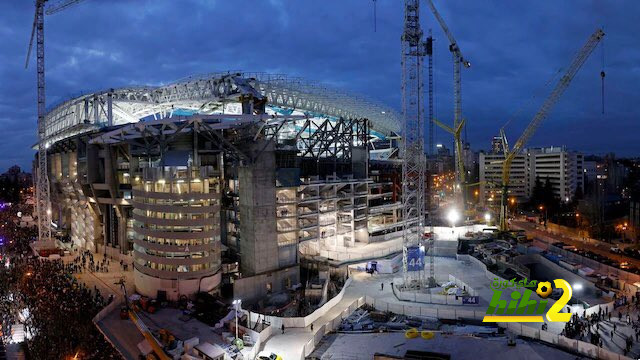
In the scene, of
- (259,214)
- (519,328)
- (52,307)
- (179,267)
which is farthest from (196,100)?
(519,328)

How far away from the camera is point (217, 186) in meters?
50.6

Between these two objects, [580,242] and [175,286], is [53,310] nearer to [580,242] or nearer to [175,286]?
[175,286]

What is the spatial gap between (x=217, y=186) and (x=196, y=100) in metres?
21.9

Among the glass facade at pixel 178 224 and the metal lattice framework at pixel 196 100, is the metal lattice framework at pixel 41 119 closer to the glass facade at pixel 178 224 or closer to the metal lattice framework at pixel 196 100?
the metal lattice framework at pixel 196 100

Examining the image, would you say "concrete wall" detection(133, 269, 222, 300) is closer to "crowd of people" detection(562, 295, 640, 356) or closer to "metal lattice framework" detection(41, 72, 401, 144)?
"metal lattice framework" detection(41, 72, 401, 144)

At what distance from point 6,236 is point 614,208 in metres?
127

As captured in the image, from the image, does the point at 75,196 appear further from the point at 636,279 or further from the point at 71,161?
the point at 636,279

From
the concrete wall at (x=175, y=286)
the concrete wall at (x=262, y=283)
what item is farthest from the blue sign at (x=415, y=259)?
the concrete wall at (x=175, y=286)

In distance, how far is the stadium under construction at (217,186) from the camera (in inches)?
1757

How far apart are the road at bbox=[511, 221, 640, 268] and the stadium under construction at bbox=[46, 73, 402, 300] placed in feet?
90.9

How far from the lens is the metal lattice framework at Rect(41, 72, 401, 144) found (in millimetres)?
64500

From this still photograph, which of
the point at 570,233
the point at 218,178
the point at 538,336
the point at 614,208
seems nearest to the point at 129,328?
the point at 218,178

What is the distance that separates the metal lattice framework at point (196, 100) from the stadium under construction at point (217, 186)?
0.21m

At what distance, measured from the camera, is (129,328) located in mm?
35750
